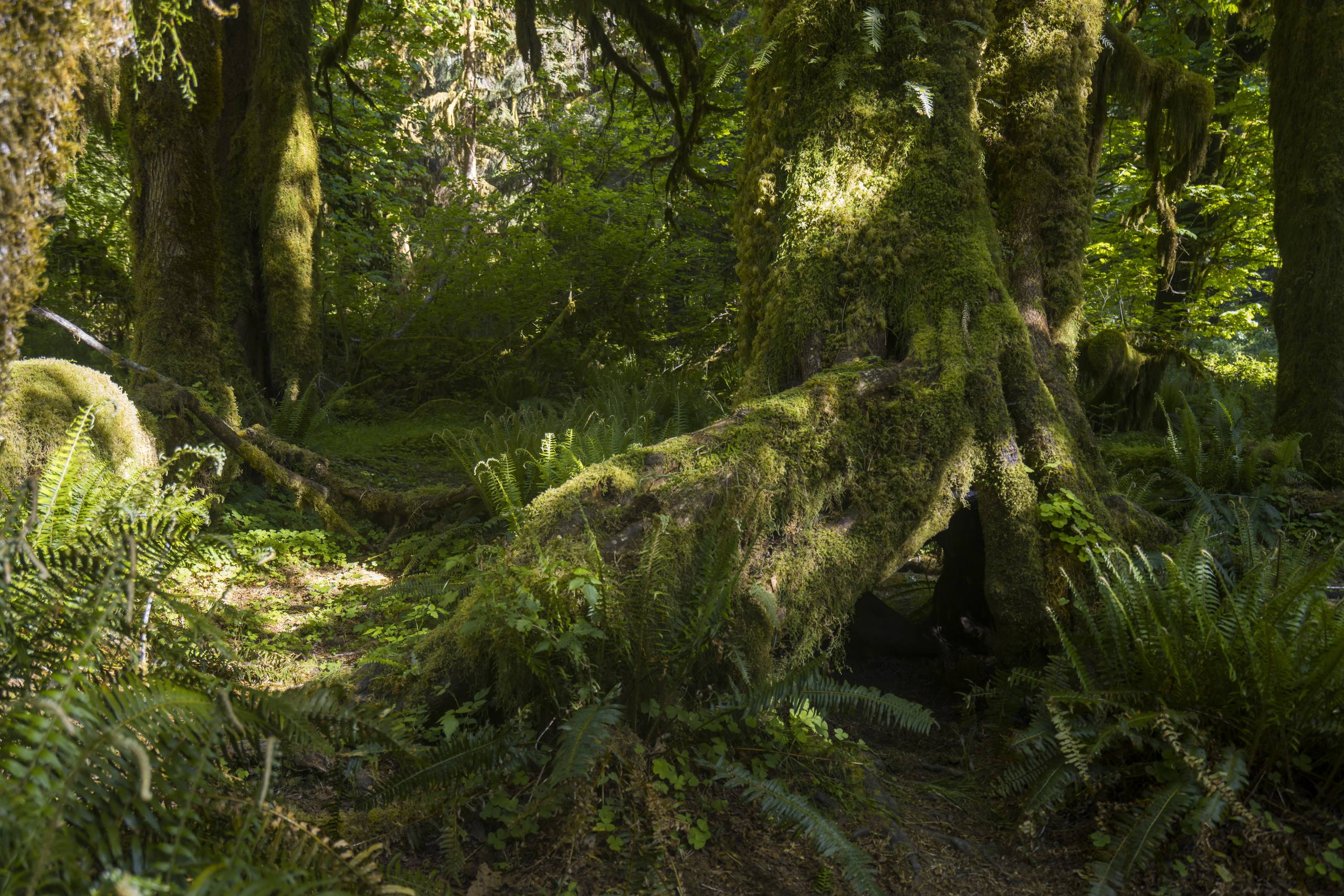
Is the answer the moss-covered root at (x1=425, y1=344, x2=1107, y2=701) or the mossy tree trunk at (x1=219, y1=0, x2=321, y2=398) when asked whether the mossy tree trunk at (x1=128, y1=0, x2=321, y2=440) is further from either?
the moss-covered root at (x1=425, y1=344, x2=1107, y2=701)

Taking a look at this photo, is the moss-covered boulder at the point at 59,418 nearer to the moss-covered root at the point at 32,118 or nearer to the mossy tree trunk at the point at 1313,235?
the moss-covered root at the point at 32,118

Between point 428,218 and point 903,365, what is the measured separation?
360 inches

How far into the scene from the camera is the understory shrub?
234 cm

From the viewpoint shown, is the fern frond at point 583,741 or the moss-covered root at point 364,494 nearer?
the fern frond at point 583,741

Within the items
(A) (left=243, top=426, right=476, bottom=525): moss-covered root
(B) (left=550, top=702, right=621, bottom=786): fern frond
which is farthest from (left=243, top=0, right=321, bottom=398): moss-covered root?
(B) (left=550, top=702, right=621, bottom=786): fern frond

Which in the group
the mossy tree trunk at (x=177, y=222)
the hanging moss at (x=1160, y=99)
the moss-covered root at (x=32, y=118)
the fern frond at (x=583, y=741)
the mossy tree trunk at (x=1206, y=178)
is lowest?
the fern frond at (x=583, y=741)

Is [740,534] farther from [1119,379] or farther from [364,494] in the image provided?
[1119,379]

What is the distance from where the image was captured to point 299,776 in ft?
7.83

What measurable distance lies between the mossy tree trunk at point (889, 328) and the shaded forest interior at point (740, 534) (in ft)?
0.07

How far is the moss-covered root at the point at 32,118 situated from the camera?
152 centimetres

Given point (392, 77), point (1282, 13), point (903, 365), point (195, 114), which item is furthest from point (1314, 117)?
point (392, 77)

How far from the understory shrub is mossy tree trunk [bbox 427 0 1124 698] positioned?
649 mm

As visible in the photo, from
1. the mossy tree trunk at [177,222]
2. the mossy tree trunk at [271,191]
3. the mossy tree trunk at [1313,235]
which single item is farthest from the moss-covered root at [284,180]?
the mossy tree trunk at [1313,235]

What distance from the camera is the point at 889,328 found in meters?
3.77
